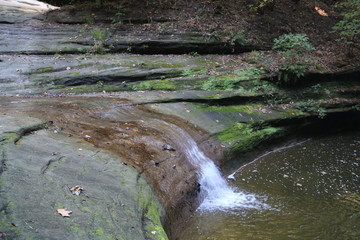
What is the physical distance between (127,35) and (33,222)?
11.8 m

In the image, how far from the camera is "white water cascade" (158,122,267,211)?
20.4 ft

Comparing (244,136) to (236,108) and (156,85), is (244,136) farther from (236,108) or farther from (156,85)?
(156,85)

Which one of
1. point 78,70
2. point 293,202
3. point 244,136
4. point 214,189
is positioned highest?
point 78,70

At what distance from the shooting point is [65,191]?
12.6ft

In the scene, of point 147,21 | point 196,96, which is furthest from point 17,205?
point 147,21

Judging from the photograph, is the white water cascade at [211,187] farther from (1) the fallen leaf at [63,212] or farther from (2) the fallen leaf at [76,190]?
(1) the fallen leaf at [63,212]

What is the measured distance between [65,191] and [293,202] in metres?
4.61

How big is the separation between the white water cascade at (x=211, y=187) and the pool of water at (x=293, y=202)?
0.34 feet

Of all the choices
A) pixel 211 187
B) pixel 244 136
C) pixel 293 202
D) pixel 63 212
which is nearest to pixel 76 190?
pixel 63 212

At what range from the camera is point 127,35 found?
13695mm

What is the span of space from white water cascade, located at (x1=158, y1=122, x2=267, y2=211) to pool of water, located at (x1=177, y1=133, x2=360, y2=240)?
0.34ft

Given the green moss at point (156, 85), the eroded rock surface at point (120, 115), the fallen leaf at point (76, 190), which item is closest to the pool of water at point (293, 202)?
the eroded rock surface at point (120, 115)

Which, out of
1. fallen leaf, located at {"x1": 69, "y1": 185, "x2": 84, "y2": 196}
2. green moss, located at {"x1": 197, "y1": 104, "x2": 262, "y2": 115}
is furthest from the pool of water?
fallen leaf, located at {"x1": 69, "y1": 185, "x2": 84, "y2": 196}

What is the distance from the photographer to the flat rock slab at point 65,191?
3088 millimetres
